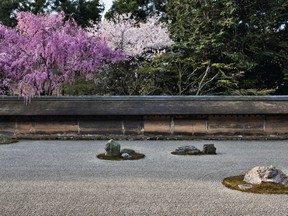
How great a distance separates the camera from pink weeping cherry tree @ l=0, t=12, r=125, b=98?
1666 cm

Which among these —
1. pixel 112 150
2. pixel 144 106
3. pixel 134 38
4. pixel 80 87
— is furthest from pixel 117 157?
pixel 134 38

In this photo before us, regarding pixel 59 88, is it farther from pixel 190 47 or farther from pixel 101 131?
pixel 190 47

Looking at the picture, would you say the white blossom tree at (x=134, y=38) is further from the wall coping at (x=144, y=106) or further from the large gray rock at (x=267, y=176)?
the large gray rock at (x=267, y=176)

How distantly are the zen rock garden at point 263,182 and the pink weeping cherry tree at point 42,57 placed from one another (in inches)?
422

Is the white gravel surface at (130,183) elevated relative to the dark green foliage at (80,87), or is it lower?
lower

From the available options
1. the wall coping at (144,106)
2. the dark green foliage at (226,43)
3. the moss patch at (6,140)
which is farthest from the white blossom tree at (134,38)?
the moss patch at (6,140)

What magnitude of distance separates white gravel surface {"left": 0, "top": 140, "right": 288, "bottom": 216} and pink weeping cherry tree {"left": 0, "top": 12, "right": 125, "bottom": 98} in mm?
6458

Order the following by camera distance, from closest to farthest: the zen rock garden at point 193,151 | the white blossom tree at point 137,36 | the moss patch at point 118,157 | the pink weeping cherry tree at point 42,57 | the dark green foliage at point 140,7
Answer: the moss patch at point 118,157 → the zen rock garden at point 193,151 → the pink weeping cherry tree at point 42,57 → the white blossom tree at point 137,36 → the dark green foliage at point 140,7

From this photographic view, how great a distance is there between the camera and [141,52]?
23984mm

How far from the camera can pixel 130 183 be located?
658cm

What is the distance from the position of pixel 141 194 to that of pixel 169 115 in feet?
25.5

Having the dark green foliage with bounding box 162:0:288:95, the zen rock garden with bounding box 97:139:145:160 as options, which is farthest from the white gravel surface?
the dark green foliage with bounding box 162:0:288:95

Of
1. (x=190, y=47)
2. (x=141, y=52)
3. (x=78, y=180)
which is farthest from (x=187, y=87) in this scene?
(x=78, y=180)

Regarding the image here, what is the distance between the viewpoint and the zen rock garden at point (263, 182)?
19.9 feet
